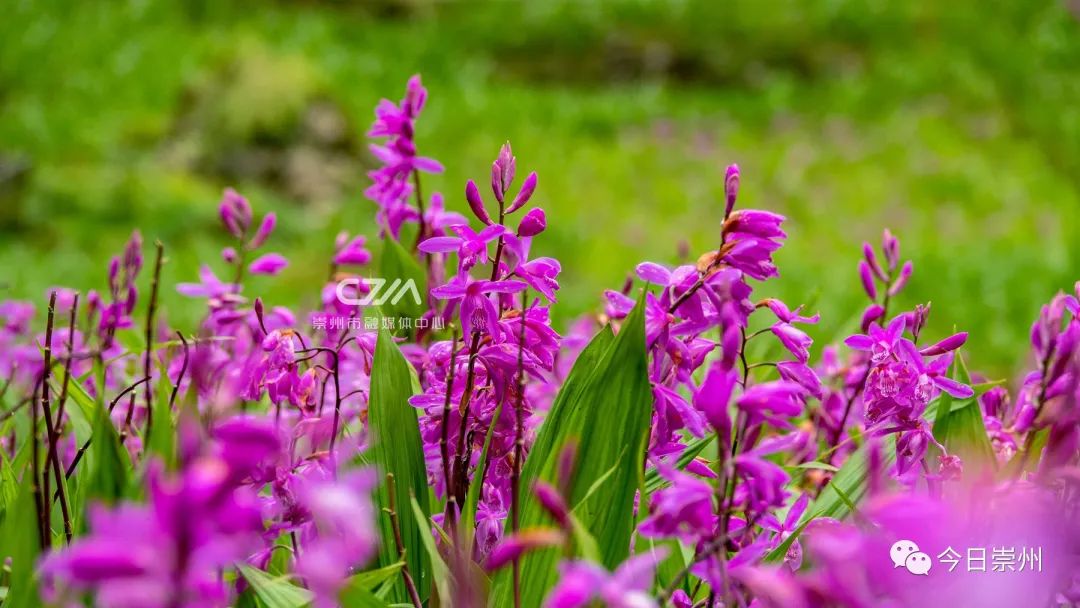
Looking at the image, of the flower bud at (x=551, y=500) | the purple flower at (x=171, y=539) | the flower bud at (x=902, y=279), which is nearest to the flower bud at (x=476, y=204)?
the flower bud at (x=551, y=500)

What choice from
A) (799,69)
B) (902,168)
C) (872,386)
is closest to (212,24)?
(799,69)

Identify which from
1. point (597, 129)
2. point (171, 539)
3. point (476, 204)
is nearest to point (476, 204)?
point (476, 204)

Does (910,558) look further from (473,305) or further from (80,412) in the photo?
(80,412)

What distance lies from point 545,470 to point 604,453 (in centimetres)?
7

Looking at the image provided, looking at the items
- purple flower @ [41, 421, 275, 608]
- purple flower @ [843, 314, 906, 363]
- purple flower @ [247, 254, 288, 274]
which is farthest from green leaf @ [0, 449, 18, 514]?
purple flower @ [843, 314, 906, 363]

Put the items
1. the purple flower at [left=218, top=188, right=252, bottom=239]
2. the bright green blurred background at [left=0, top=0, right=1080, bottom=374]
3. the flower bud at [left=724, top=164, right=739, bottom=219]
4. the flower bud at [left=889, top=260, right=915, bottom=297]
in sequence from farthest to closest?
the bright green blurred background at [left=0, top=0, right=1080, bottom=374] → the purple flower at [left=218, top=188, right=252, bottom=239] → the flower bud at [left=889, top=260, right=915, bottom=297] → the flower bud at [left=724, top=164, right=739, bottom=219]

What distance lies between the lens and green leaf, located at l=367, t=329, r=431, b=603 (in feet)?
3.75

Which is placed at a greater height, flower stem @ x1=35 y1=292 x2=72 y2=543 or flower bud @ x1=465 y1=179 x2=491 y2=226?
flower bud @ x1=465 y1=179 x2=491 y2=226

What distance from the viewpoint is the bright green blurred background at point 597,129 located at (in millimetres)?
5703

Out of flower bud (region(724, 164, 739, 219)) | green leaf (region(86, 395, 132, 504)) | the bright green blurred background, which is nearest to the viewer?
green leaf (region(86, 395, 132, 504))

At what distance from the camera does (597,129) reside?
888cm

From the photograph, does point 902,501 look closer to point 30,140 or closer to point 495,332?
point 495,332

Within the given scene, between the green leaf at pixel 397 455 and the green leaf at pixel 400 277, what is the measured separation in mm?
365

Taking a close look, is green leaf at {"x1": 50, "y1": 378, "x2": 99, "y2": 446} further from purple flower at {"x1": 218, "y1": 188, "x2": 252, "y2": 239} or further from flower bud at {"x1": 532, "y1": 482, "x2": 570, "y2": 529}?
flower bud at {"x1": 532, "y1": 482, "x2": 570, "y2": 529}
